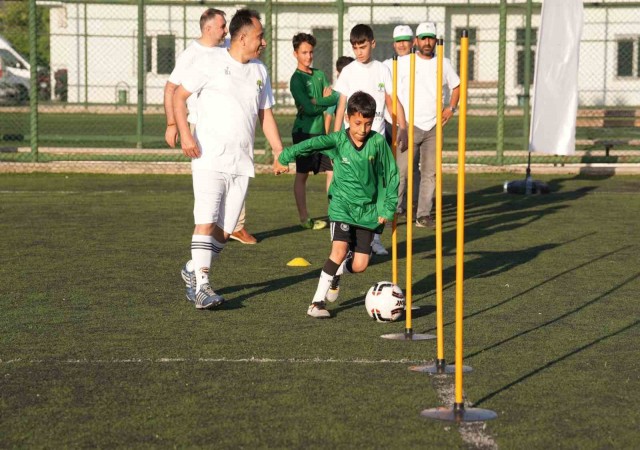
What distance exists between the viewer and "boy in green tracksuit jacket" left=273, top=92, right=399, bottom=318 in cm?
849

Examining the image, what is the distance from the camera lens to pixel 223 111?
8.76m

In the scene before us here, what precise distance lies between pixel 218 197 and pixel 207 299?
29.3 inches

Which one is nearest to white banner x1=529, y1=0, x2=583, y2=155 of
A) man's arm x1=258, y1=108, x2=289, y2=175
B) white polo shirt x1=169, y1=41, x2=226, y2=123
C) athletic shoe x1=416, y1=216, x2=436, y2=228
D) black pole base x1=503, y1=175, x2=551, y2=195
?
black pole base x1=503, y1=175, x2=551, y2=195

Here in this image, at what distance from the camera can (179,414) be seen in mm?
5844

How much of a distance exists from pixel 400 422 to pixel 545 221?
873 cm

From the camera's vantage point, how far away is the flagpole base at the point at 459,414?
572 cm

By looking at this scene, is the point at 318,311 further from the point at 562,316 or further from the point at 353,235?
the point at 562,316

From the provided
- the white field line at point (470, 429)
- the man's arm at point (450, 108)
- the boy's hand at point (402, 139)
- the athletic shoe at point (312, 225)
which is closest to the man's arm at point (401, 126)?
the boy's hand at point (402, 139)

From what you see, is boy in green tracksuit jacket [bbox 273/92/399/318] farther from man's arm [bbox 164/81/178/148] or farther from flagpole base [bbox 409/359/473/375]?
flagpole base [bbox 409/359/473/375]

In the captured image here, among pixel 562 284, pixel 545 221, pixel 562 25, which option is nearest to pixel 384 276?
pixel 562 284

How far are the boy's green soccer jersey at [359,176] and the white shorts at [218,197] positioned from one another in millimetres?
517

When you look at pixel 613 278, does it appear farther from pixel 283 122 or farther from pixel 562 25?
pixel 283 122

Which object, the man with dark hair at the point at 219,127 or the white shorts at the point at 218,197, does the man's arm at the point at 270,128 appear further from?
the white shorts at the point at 218,197

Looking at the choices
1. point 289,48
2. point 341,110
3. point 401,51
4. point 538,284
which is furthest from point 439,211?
point 289,48
